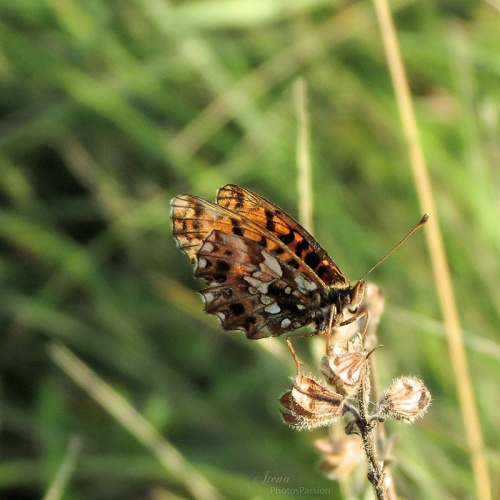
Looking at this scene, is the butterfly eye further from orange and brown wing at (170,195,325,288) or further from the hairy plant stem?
the hairy plant stem

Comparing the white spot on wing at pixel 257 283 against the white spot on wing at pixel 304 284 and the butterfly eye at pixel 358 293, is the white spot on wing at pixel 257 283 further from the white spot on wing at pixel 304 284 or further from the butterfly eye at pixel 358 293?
the butterfly eye at pixel 358 293

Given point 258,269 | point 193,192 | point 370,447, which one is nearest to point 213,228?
point 258,269

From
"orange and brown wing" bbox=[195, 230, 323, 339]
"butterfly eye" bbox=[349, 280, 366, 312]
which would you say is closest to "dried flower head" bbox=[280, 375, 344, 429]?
"butterfly eye" bbox=[349, 280, 366, 312]

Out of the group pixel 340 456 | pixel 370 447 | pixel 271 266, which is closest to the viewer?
pixel 370 447

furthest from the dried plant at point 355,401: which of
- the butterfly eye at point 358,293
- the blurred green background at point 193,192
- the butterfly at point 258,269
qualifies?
the blurred green background at point 193,192

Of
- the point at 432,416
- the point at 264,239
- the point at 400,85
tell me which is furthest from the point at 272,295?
the point at 432,416

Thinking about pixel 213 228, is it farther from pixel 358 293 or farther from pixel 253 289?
pixel 358 293

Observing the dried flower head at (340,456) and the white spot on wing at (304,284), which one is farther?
the white spot on wing at (304,284)
